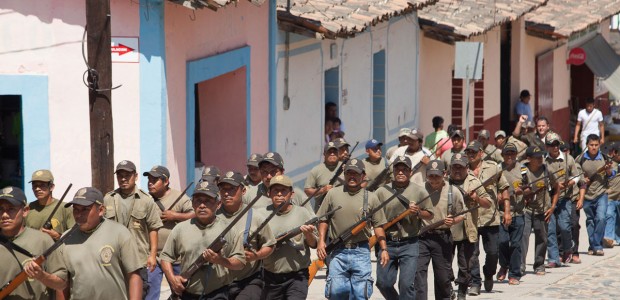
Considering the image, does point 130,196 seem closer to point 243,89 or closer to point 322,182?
point 322,182

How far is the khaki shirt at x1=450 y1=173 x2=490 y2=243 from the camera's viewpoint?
598 inches

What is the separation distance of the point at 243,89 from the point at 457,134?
274 centimetres

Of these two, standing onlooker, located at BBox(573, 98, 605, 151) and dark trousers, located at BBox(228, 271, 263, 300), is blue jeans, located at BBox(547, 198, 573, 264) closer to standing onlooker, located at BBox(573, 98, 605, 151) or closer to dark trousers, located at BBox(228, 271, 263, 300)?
dark trousers, located at BBox(228, 271, 263, 300)

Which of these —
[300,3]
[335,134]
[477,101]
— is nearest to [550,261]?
[335,134]

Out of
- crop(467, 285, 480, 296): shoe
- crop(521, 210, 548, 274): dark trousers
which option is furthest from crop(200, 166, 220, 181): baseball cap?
crop(521, 210, 548, 274): dark trousers

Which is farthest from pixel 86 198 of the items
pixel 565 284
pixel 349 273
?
pixel 565 284

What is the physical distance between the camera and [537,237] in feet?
57.7

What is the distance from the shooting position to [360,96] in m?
23.2

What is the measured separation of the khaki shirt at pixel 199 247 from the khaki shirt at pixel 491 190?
17.9 ft

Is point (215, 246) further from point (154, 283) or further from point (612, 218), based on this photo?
point (612, 218)

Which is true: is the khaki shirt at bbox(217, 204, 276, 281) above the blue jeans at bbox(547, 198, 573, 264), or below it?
above

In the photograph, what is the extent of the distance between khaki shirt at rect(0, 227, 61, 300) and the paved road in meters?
4.98

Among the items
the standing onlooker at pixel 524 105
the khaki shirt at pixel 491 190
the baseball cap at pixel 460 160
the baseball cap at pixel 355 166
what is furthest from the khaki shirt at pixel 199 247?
the standing onlooker at pixel 524 105

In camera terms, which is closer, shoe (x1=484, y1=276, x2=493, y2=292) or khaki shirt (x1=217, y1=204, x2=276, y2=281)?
khaki shirt (x1=217, y1=204, x2=276, y2=281)
